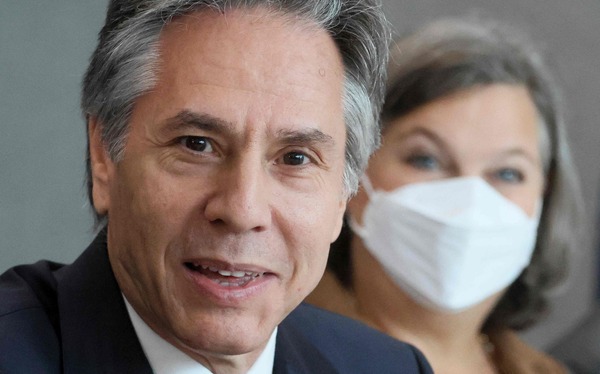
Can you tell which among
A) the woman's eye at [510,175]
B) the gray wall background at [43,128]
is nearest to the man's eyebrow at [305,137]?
the gray wall background at [43,128]

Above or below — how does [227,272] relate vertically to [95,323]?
above

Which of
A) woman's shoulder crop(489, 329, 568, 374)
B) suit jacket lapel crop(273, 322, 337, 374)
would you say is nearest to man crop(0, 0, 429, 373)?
suit jacket lapel crop(273, 322, 337, 374)

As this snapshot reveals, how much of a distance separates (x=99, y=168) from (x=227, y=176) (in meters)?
0.25

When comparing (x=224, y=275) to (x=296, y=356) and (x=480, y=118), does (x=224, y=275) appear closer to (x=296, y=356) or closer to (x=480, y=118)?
(x=296, y=356)

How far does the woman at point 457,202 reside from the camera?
8.45ft

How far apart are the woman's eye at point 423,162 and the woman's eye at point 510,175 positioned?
17 cm

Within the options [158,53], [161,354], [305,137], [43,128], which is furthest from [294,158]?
[43,128]

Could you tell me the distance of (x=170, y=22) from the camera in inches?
56.3

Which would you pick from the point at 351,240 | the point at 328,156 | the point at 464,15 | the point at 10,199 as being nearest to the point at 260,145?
the point at 328,156

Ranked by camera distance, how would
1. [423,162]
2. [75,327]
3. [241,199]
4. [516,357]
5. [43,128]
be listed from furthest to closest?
[516,357] → [423,162] → [43,128] → [75,327] → [241,199]

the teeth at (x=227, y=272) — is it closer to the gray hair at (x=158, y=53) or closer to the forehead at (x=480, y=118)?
the gray hair at (x=158, y=53)

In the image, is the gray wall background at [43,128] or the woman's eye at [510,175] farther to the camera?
the woman's eye at [510,175]

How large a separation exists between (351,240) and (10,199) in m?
0.87

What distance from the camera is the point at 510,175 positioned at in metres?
2.63
